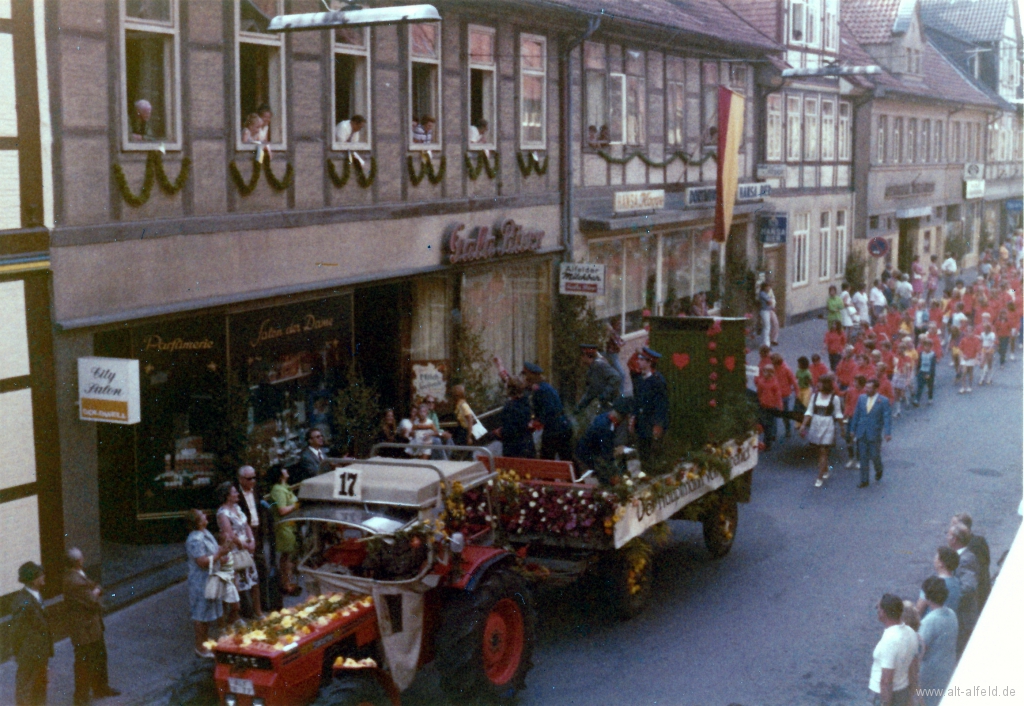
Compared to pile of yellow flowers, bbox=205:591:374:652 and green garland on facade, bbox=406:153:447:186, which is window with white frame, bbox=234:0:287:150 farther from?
pile of yellow flowers, bbox=205:591:374:652

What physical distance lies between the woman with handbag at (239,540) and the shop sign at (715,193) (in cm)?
1630

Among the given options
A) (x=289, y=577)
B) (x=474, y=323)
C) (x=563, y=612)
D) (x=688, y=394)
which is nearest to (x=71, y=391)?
(x=289, y=577)

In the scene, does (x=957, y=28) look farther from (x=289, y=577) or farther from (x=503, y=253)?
(x=289, y=577)

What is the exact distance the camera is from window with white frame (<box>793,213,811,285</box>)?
32.5 meters

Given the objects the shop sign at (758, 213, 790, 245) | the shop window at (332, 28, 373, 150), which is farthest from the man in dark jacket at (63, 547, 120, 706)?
the shop sign at (758, 213, 790, 245)

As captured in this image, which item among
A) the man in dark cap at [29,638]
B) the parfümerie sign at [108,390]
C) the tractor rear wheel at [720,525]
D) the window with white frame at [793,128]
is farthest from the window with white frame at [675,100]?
the man in dark cap at [29,638]

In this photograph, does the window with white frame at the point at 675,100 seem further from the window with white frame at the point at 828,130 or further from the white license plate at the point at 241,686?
the white license plate at the point at 241,686

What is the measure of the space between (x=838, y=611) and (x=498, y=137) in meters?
9.73

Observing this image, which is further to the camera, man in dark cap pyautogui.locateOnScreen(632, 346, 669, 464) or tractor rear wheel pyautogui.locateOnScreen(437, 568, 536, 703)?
man in dark cap pyautogui.locateOnScreen(632, 346, 669, 464)

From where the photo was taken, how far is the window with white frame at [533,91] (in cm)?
1936

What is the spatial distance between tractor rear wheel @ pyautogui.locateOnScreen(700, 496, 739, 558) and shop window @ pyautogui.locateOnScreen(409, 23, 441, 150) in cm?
654

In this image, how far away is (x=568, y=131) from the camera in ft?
67.8

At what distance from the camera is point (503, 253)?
1873 cm

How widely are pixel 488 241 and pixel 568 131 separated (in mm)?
3477
